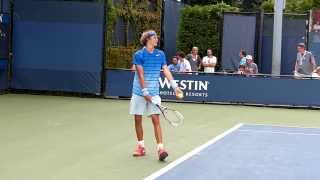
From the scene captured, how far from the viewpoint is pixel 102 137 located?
471 inches

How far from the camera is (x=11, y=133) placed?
12.1m

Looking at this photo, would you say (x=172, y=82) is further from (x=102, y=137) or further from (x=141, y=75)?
(x=102, y=137)

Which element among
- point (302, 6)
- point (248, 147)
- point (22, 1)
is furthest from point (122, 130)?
point (302, 6)

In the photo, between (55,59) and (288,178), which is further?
(55,59)

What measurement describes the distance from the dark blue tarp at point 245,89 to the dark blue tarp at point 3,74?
13.5 feet

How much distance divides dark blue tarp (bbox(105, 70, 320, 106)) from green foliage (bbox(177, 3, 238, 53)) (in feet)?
29.7

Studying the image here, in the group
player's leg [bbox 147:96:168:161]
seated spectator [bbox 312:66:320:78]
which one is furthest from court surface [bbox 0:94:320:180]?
seated spectator [bbox 312:66:320:78]

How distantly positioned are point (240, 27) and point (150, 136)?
1387cm

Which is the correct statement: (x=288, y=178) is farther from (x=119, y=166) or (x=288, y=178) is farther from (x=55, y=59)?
(x=55, y=59)

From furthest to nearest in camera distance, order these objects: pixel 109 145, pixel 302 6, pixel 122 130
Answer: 1. pixel 302 6
2. pixel 122 130
3. pixel 109 145

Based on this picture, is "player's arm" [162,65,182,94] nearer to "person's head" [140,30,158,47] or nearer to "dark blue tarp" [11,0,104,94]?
"person's head" [140,30,158,47]

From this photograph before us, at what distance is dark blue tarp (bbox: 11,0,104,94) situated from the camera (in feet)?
71.6

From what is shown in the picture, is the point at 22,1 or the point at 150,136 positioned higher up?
the point at 22,1

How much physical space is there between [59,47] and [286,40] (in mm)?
8807
